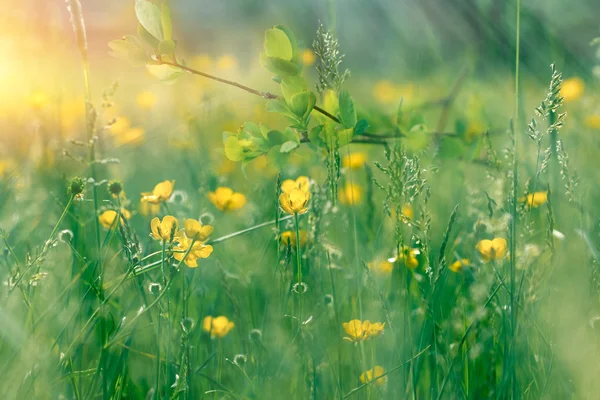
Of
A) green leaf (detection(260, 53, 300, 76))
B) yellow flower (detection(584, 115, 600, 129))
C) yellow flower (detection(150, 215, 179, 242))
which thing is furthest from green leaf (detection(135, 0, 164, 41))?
yellow flower (detection(584, 115, 600, 129))

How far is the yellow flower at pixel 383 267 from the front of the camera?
4.15ft

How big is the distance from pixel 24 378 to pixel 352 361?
518 mm

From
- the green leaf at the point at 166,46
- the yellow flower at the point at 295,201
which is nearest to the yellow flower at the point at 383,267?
the yellow flower at the point at 295,201

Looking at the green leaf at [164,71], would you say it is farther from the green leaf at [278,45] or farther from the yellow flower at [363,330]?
the yellow flower at [363,330]

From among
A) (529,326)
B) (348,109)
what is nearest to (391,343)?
(529,326)

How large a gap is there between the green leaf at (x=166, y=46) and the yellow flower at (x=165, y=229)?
0.84ft

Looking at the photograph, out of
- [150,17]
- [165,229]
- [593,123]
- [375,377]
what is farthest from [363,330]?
[593,123]

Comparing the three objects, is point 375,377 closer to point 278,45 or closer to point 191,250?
point 191,250

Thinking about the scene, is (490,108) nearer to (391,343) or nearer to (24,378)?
(391,343)

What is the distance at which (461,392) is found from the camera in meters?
0.95

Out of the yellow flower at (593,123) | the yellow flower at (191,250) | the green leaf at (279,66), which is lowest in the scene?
the yellow flower at (593,123)

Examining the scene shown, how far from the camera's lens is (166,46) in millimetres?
987

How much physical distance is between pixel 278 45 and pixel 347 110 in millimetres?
146

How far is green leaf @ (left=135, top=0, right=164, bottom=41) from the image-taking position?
0.97 metres
